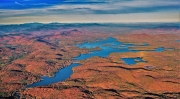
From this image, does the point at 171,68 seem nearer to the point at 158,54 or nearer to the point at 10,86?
the point at 158,54

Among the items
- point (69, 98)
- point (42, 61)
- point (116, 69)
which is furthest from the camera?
point (42, 61)

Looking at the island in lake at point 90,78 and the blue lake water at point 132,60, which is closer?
the island in lake at point 90,78

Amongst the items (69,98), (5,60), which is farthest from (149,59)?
(5,60)

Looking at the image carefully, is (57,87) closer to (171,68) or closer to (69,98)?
(69,98)

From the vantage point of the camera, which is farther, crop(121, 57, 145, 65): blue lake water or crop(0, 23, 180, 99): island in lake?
crop(121, 57, 145, 65): blue lake water

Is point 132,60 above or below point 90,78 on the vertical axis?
above

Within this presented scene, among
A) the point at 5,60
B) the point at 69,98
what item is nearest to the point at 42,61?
the point at 5,60

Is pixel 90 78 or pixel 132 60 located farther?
pixel 132 60

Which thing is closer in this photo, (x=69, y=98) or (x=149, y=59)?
(x=69, y=98)

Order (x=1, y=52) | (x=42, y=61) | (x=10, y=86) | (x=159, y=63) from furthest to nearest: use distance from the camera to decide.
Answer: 1. (x=1, y=52)
2. (x=42, y=61)
3. (x=159, y=63)
4. (x=10, y=86)
